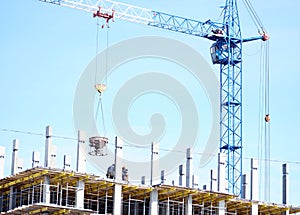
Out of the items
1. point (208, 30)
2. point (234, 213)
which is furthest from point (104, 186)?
point (208, 30)

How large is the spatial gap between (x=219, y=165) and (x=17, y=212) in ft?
61.1

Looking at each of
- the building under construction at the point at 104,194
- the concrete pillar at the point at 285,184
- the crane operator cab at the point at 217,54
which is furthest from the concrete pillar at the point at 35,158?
the crane operator cab at the point at 217,54

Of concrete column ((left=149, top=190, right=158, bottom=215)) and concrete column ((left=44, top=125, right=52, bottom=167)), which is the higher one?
concrete column ((left=44, top=125, right=52, bottom=167))

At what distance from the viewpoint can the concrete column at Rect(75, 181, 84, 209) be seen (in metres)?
70.2

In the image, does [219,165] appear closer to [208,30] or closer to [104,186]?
[104,186]

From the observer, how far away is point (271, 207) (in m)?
81.6

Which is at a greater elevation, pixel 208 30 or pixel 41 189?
pixel 208 30

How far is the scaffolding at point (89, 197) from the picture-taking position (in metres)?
69.6

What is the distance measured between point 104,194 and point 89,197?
60.9 inches

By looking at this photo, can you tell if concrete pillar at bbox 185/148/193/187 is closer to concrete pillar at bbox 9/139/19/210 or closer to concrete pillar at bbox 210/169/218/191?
concrete pillar at bbox 210/169/218/191

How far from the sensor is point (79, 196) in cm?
7062

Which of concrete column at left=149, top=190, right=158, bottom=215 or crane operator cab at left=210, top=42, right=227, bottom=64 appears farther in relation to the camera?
crane operator cab at left=210, top=42, right=227, bottom=64

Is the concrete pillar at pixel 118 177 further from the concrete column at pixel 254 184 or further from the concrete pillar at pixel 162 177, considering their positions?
the concrete column at pixel 254 184

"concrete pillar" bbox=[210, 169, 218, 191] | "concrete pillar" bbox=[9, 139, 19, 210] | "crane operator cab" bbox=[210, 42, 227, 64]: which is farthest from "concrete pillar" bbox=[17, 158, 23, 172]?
"crane operator cab" bbox=[210, 42, 227, 64]
